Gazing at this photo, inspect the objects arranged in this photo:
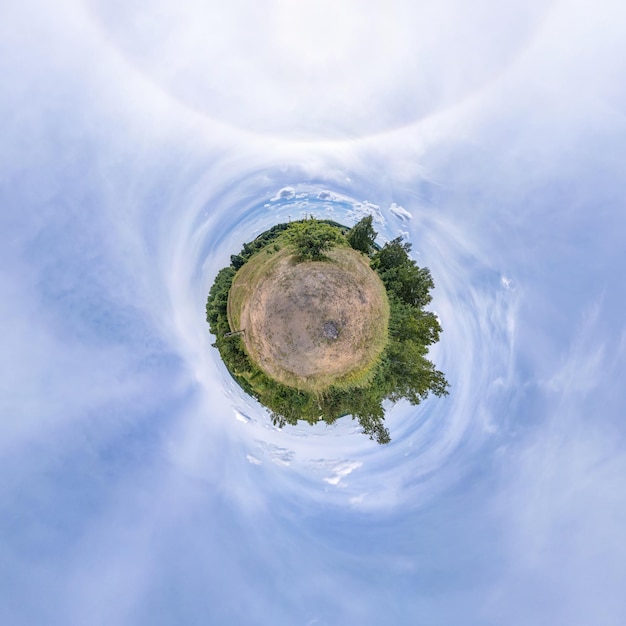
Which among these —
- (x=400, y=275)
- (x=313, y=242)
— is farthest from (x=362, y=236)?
(x=313, y=242)

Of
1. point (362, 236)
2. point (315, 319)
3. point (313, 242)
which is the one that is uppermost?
point (362, 236)

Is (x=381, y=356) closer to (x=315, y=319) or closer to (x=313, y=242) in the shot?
(x=315, y=319)

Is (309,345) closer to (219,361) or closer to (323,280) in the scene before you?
(323,280)

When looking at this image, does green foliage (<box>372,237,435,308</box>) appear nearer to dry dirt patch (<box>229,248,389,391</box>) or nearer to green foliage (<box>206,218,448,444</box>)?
green foliage (<box>206,218,448,444</box>)

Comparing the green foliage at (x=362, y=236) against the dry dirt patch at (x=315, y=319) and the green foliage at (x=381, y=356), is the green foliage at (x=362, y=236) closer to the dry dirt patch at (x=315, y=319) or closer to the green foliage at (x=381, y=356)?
the green foliage at (x=381, y=356)

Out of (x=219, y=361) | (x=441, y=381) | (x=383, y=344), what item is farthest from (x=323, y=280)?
(x=219, y=361)

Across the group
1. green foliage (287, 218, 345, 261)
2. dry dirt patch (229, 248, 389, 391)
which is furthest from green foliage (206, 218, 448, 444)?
dry dirt patch (229, 248, 389, 391)
